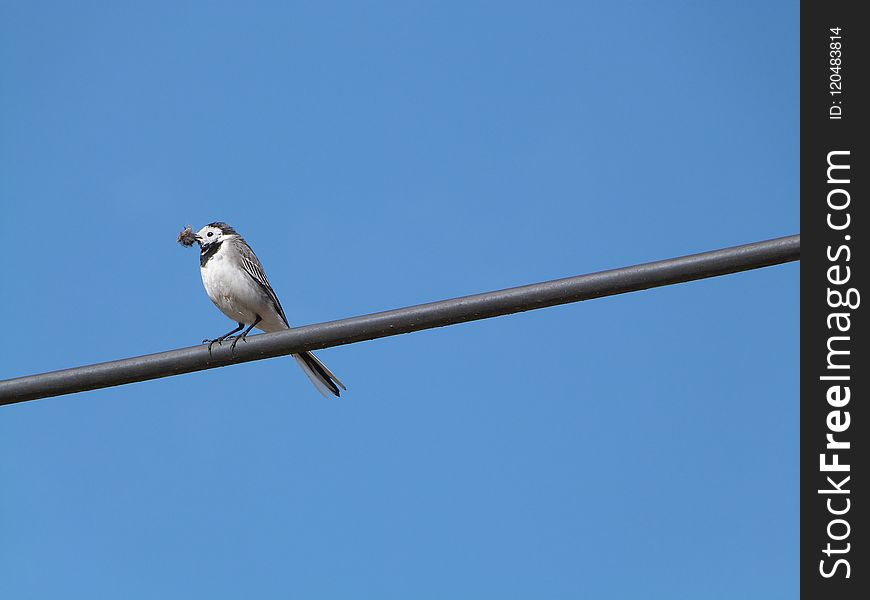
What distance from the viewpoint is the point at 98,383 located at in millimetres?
4691

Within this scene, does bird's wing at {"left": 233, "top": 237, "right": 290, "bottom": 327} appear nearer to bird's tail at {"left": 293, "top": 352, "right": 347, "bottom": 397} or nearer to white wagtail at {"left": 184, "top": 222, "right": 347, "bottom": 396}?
white wagtail at {"left": 184, "top": 222, "right": 347, "bottom": 396}

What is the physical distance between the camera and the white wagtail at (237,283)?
9133 mm

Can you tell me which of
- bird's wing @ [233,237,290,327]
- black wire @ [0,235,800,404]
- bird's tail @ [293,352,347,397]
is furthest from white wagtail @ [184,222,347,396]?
black wire @ [0,235,800,404]

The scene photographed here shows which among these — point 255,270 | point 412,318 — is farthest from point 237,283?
point 412,318

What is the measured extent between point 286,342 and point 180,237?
5306 mm

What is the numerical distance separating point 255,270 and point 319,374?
1.85m

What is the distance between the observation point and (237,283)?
9.12m

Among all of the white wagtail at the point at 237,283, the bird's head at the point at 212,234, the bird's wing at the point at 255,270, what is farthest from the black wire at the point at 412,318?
the bird's head at the point at 212,234

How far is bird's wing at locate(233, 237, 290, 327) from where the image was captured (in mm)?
9352
